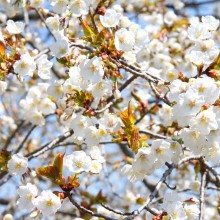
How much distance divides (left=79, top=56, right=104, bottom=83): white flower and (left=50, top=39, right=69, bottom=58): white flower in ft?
0.52

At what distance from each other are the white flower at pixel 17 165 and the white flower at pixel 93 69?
52 centimetres

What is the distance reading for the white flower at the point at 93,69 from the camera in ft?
7.17

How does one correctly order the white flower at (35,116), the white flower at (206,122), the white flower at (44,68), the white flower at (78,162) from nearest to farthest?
the white flower at (206,122) → the white flower at (78,162) → the white flower at (44,68) → the white flower at (35,116)

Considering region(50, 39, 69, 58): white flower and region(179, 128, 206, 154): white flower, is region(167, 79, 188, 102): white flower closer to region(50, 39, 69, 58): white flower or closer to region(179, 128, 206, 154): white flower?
region(179, 128, 206, 154): white flower

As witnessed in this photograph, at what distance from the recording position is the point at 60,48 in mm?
2324

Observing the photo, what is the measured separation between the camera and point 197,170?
10.8 feet

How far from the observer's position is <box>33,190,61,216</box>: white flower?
206 centimetres

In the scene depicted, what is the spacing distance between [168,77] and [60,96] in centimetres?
76

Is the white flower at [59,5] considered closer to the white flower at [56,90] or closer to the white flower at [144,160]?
the white flower at [56,90]

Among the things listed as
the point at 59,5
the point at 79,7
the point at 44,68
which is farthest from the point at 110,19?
the point at 44,68

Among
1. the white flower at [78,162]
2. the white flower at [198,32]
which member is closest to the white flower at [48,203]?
the white flower at [78,162]

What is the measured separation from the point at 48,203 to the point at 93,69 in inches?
25.3

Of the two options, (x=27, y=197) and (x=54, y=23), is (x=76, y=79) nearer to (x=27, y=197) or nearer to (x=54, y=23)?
(x=54, y=23)

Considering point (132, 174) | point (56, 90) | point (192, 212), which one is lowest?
point (192, 212)
